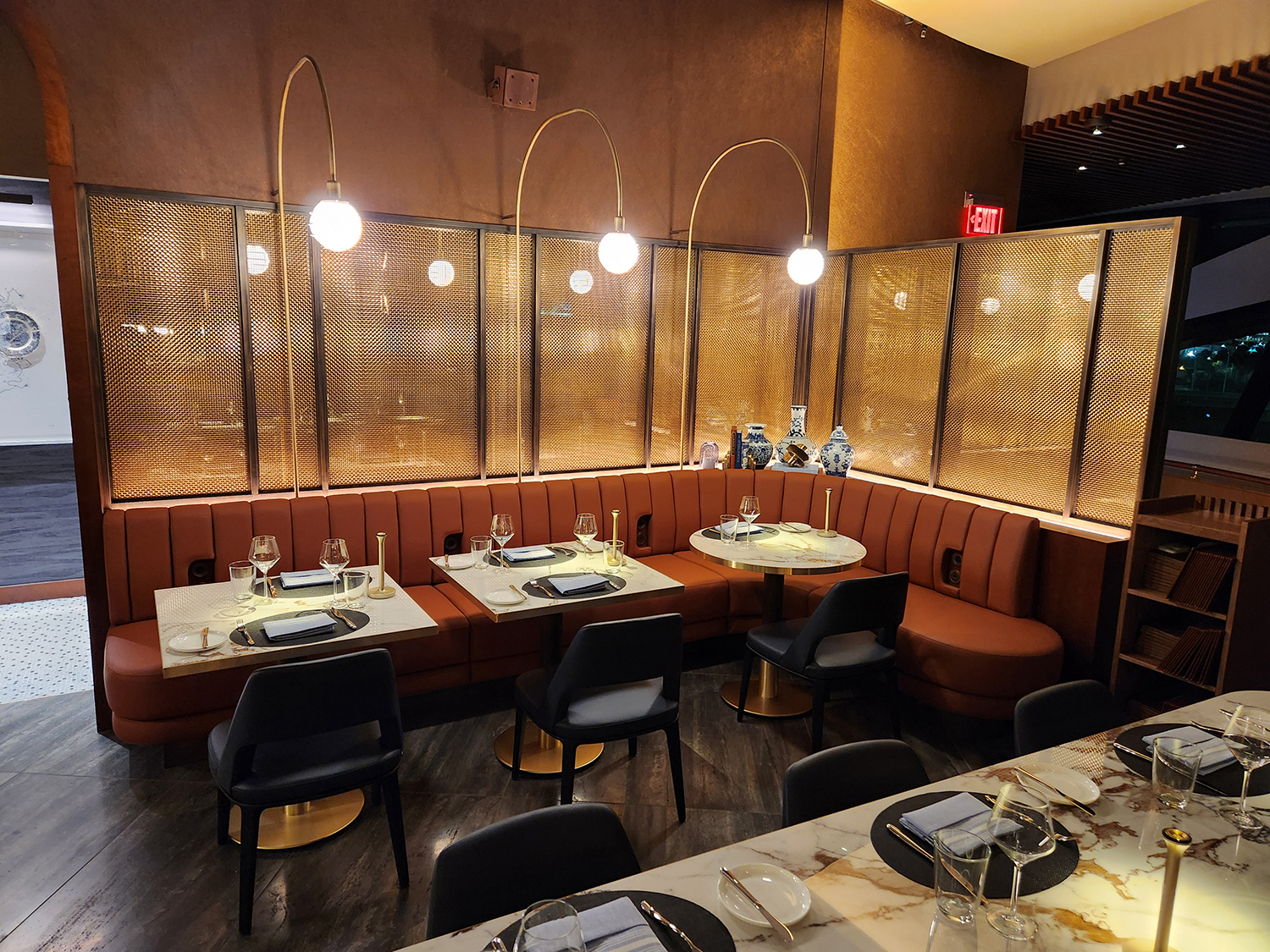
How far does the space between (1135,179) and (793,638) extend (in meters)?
Answer: 6.56

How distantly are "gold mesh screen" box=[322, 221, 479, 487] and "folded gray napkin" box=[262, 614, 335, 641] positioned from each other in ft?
5.59

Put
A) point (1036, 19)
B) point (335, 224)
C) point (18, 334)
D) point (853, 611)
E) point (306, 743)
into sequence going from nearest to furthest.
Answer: point (306, 743) < point (853, 611) < point (335, 224) < point (1036, 19) < point (18, 334)

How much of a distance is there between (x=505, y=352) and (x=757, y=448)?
1739mm

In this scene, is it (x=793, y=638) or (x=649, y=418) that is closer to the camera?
(x=793, y=638)

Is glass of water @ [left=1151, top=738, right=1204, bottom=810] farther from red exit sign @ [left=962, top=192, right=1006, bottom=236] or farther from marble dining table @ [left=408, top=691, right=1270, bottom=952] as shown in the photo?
red exit sign @ [left=962, top=192, right=1006, bottom=236]

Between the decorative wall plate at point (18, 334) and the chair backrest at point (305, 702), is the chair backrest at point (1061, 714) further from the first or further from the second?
the decorative wall plate at point (18, 334)

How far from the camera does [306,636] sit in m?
2.60

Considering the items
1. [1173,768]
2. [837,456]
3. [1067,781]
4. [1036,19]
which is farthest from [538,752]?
[1036,19]

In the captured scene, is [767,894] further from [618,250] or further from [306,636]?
[618,250]

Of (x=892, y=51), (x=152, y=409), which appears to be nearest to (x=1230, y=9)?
(x=892, y=51)

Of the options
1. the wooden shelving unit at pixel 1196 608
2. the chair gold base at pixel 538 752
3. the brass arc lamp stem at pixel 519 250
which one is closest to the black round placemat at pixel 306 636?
the chair gold base at pixel 538 752

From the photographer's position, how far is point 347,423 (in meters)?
4.25

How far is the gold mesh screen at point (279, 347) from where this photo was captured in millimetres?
3912

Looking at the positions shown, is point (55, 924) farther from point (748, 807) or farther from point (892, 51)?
point (892, 51)
